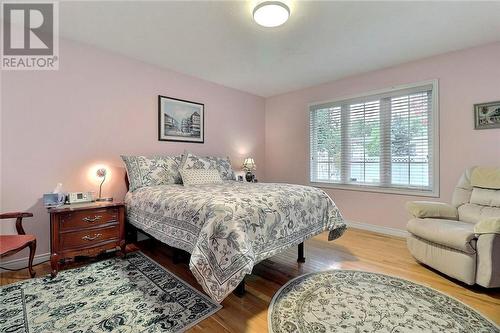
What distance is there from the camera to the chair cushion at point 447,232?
1967 millimetres

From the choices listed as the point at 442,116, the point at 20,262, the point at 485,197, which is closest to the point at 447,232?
the point at 485,197

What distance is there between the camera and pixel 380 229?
141 inches

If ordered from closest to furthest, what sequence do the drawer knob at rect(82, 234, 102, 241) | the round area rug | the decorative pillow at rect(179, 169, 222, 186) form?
the round area rug
the drawer knob at rect(82, 234, 102, 241)
the decorative pillow at rect(179, 169, 222, 186)

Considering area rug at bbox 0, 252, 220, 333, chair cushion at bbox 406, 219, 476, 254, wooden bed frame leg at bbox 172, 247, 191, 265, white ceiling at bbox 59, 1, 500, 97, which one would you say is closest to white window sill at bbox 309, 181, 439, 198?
chair cushion at bbox 406, 219, 476, 254

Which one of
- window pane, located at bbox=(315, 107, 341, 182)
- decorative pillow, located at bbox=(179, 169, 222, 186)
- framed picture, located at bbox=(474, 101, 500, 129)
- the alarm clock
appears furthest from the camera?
window pane, located at bbox=(315, 107, 341, 182)

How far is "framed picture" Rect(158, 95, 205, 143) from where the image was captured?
3463mm

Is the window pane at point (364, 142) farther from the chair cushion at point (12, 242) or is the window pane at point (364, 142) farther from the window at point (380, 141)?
the chair cushion at point (12, 242)

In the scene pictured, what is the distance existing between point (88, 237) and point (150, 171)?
0.95 meters

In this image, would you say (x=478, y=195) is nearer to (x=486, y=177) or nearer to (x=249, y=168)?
(x=486, y=177)

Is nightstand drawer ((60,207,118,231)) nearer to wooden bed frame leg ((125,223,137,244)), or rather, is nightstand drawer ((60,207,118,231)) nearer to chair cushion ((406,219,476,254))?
wooden bed frame leg ((125,223,137,244))

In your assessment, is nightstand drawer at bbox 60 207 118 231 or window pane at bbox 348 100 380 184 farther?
window pane at bbox 348 100 380 184

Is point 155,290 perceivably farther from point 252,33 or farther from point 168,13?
point 252,33

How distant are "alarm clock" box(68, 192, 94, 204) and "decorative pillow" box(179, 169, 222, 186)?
1016mm

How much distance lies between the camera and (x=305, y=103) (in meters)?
4.46
